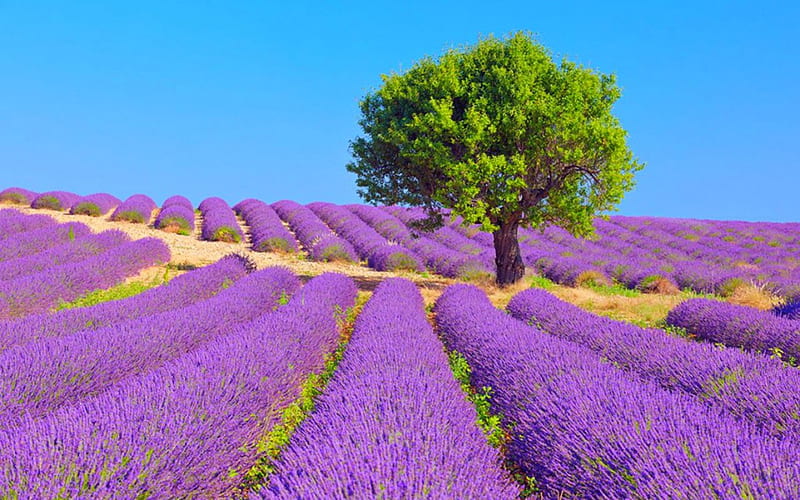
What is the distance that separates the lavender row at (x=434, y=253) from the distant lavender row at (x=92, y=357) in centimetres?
824

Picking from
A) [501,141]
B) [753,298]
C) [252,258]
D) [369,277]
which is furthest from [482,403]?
[252,258]

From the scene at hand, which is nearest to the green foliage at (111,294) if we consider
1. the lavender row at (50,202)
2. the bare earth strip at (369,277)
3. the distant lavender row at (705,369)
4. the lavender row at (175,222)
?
the bare earth strip at (369,277)

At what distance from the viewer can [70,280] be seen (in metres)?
9.79

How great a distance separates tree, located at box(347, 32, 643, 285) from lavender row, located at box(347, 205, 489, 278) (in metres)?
1.83

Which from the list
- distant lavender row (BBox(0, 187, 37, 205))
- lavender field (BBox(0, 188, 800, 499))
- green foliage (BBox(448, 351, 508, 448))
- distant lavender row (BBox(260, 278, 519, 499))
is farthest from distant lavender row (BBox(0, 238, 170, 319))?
distant lavender row (BBox(0, 187, 37, 205))

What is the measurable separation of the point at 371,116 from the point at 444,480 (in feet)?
38.4

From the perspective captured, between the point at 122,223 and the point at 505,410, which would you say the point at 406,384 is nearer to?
the point at 505,410

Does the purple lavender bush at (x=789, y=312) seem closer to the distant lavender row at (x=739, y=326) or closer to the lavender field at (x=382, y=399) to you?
the lavender field at (x=382, y=399)

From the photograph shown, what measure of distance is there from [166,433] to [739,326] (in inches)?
283

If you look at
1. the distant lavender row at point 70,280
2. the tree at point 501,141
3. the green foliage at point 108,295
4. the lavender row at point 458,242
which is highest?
the tree at point 501,141

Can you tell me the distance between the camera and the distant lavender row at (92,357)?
4.19 m

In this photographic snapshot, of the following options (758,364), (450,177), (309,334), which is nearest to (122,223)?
(450,177)

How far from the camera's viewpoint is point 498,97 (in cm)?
1156

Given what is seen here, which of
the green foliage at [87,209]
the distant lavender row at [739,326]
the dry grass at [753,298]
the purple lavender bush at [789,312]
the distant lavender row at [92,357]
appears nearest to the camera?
the distant lavender row at [92,357]
